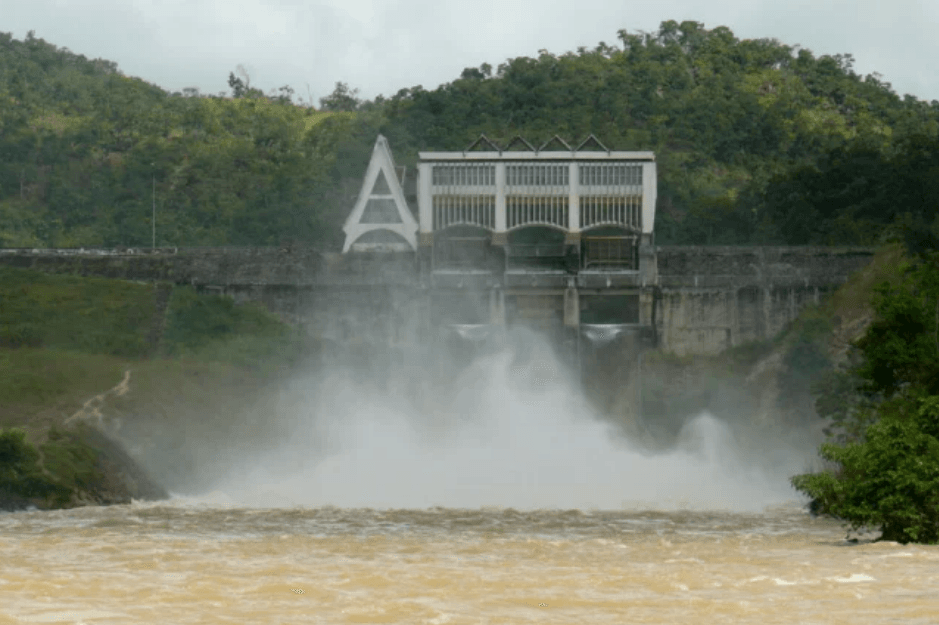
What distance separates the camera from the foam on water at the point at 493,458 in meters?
85.2

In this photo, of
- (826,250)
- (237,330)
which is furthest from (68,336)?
(826,250)

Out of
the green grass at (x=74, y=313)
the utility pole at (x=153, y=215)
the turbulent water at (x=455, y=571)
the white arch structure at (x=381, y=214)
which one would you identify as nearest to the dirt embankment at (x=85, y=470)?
the turbulent water at (x=455, y=571)

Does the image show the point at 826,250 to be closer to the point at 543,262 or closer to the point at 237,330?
the point at 543,262

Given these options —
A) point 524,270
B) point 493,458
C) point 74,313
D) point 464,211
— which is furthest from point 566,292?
point 74,313

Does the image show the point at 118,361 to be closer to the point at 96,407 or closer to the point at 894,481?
the point at 96,407

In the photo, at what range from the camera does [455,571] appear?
155ft

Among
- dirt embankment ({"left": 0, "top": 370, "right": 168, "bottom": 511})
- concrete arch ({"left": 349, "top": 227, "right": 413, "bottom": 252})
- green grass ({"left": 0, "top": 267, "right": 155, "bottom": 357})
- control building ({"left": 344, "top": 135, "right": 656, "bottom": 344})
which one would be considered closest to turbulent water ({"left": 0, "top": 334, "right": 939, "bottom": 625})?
dirt embankment ({"left": 0, "top": 370, "right": 168, "bottom": 511})

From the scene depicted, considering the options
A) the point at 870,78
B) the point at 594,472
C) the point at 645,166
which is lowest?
the point at 594,472

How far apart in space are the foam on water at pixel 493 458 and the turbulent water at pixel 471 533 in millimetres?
209

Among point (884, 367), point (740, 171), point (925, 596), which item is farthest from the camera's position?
point (740, 171)

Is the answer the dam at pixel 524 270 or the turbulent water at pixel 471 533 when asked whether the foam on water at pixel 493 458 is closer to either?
the turbulent water at pixel 471 533

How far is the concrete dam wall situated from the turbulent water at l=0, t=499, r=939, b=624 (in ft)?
167

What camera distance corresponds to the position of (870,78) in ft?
655

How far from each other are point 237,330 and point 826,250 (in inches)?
1643
